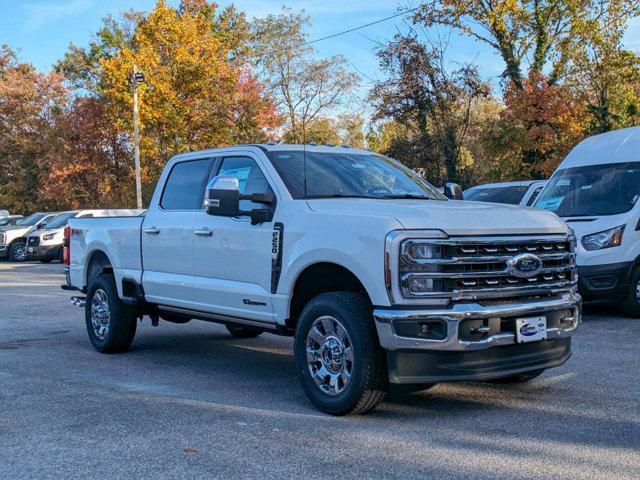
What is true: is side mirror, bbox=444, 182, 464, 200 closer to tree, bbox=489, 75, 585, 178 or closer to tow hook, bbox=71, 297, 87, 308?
tow hook, bbox=71, 297, 87, 308

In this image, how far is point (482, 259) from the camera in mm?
5230

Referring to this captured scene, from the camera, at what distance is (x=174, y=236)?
7.29 meters

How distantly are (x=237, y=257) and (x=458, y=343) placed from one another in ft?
7.31

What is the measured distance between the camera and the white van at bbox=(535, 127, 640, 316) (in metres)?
9.94

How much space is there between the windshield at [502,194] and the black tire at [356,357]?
10333 mm

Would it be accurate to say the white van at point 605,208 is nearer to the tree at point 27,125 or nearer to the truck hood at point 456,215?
the truck hood at point 456,215

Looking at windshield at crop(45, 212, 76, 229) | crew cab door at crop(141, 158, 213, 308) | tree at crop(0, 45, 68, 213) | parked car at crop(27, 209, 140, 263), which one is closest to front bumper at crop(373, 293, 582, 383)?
crew cab door at crop(141, 158, 213, 308)

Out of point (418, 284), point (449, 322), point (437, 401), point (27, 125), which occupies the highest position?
point (27, 125)

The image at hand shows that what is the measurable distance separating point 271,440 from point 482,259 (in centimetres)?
188

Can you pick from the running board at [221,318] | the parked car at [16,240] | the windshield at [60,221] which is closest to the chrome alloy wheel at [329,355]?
the running board at [221,318]

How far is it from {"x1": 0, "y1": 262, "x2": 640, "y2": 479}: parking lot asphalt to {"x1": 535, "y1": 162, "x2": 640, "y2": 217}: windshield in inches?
105

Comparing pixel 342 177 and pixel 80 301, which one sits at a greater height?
pixel 342 177

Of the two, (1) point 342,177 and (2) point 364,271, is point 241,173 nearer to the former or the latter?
(1) point 342,177

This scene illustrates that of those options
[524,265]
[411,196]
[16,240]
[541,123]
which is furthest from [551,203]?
[16,240]
